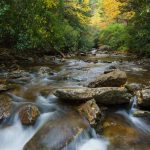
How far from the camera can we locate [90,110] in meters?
5.45

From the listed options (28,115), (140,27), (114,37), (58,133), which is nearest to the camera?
(58,133)

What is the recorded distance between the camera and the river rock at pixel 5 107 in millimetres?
5381

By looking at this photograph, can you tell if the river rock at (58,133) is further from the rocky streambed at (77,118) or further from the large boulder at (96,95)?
the large boulder at (96,95)

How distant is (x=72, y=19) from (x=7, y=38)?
11.9 meters

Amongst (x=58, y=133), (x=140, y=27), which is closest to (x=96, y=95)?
(x=58, y=133)

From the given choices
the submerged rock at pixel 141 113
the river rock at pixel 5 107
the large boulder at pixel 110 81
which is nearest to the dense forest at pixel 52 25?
the river rock at pixel 5 107

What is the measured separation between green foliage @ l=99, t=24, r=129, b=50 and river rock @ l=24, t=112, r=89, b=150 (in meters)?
16.2

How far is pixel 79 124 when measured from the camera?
16.6 feet

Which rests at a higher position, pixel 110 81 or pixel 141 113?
pixel 110 81

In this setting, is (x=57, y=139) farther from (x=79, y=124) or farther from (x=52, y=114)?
(x=52, y=114)

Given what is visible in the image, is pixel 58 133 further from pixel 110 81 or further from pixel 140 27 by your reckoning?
pixel 140 27

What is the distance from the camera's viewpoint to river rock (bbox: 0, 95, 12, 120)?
5.38 m

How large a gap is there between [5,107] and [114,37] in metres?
21.4

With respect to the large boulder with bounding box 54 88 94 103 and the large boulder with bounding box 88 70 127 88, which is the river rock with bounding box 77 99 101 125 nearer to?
the large boulder with bounding box 54 88 94 103
